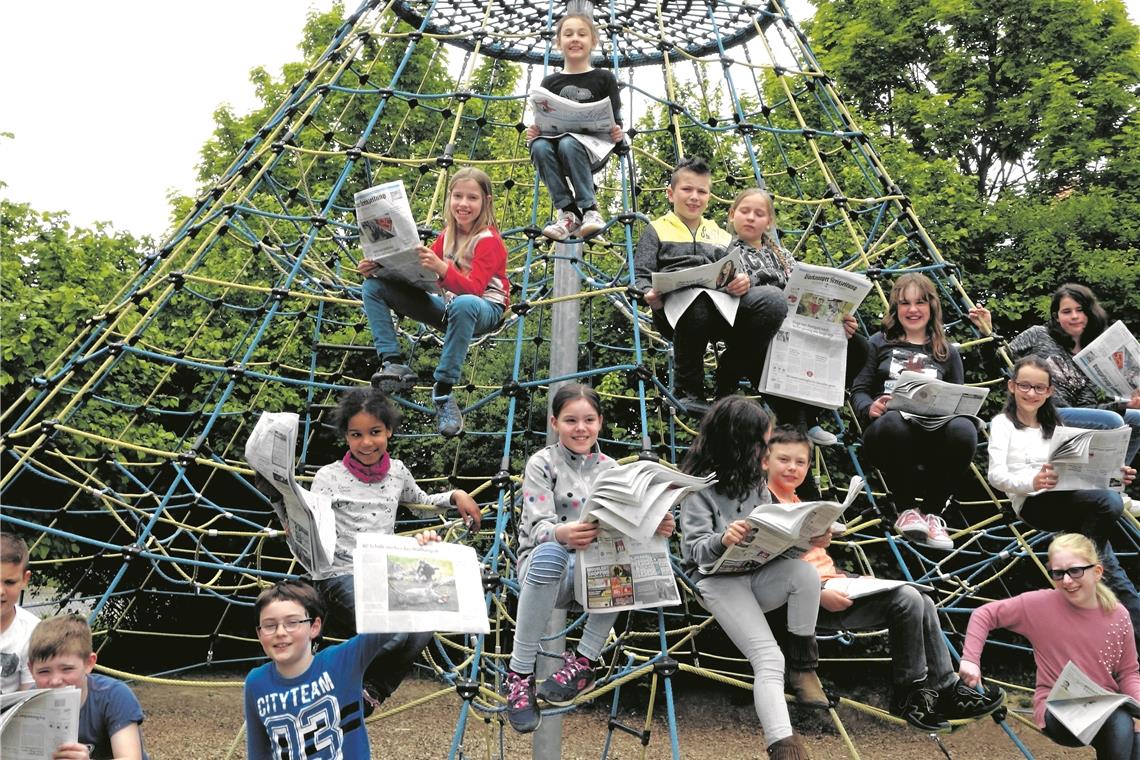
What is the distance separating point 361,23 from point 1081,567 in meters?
4.16

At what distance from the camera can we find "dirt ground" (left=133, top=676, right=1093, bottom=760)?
7.20m

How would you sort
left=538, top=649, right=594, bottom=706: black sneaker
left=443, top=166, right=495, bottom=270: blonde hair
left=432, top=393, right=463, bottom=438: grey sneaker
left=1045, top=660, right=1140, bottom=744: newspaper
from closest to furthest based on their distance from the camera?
left=538, top=649, right=594, bottom=706: black sneaker → left=1045, top=660, right=1140, bottom=744: newspaper → left=432, top=393, right=463, bottom=438: grey sneaker → left=443, top=166, right=495, bottom=270: blonde hair

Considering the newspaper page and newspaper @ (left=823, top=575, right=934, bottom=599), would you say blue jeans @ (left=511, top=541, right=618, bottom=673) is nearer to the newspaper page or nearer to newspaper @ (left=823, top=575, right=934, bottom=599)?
the newspaper page

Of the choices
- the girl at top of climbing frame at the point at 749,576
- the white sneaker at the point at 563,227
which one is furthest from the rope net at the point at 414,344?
the girl at top of climbing frame at the point at 749,576

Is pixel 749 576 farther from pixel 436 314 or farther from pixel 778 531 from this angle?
pixel 436 314

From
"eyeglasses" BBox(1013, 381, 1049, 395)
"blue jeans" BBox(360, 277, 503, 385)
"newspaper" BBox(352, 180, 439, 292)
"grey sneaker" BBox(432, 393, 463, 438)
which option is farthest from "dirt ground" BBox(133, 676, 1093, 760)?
"eyeglasses" BBox(1013, 381, 1049, 395)

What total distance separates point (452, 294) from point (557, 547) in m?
1.46

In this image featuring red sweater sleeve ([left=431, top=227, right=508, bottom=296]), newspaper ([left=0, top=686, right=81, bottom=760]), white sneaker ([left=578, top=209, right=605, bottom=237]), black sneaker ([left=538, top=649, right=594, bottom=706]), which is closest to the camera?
newspaper ([left=0, top=686, right=81, bottom=760])

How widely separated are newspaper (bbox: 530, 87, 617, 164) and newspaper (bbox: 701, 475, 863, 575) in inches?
76.7

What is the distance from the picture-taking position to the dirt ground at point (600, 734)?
23.6ft

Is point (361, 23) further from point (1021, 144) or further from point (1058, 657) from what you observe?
point (1021, 144)

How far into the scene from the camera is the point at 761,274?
421cm

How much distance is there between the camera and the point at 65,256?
7.84 meters

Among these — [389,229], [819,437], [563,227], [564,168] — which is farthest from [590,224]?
[819,437]
